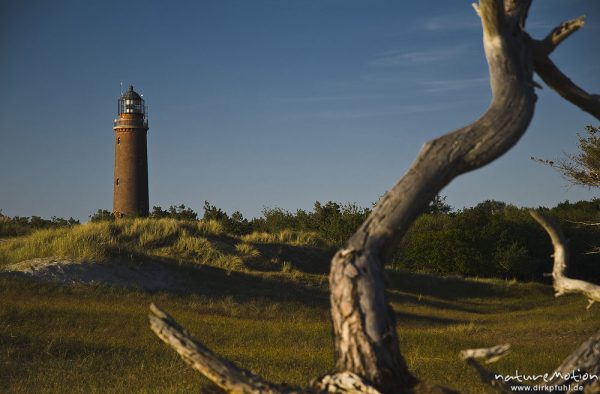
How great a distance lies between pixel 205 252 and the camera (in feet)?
93.1

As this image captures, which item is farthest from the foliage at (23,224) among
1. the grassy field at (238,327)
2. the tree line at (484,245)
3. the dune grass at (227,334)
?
the dune grass at (227,334)

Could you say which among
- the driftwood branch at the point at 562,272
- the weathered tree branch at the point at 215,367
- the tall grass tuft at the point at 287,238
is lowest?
the weathered tree branch at the point at 215,367

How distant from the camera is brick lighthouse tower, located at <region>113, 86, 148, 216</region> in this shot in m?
49.5

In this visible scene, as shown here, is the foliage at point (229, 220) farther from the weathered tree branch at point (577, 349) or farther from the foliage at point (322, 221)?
the weathered tree branch at point (577, 349)

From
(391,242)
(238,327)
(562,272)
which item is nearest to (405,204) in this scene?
(391,242)

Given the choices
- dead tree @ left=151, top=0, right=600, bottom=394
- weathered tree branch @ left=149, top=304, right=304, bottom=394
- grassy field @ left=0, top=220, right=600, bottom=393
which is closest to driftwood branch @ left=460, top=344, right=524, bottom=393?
A: dead tree @ left=151, top=0, right=600, bottom=394

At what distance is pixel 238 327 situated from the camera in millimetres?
15453

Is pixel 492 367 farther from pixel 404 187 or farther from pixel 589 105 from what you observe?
pixel 404 187

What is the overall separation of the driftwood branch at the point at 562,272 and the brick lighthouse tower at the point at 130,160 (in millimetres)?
46062

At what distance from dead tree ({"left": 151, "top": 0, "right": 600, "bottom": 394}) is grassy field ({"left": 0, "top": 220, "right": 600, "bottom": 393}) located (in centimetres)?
393

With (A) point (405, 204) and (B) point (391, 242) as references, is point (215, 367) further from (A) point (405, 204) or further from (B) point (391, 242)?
(A) point (405, 204)

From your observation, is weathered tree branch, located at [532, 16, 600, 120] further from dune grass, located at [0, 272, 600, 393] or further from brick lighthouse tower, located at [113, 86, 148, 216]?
brick lighthouse tower, located at [113, 86, 148, 216]

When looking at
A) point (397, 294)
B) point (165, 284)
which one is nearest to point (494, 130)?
point (165, 284)

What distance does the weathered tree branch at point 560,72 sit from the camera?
473 cm
